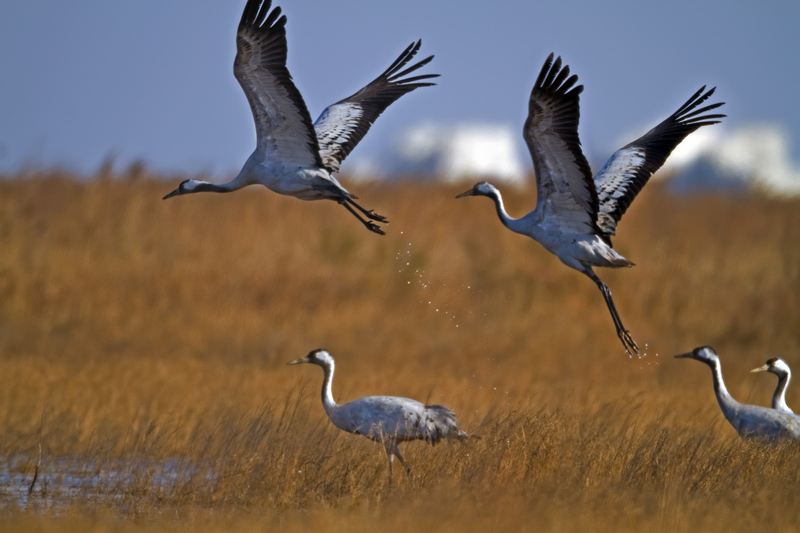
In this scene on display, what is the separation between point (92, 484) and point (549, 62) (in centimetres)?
423

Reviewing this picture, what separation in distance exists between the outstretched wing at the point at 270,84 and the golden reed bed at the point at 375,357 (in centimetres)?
187

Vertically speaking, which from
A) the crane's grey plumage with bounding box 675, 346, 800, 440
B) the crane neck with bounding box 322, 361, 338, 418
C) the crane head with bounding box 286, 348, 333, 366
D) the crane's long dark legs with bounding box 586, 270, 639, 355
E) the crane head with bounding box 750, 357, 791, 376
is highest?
the crane's long dark legs with bounding box 586, 270, 639, 355

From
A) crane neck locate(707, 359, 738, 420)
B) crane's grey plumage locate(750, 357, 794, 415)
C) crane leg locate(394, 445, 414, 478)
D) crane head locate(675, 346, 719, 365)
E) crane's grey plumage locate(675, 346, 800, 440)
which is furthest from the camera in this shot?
crane head locate(675, 346, 719, 365)

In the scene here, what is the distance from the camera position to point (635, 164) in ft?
29.7

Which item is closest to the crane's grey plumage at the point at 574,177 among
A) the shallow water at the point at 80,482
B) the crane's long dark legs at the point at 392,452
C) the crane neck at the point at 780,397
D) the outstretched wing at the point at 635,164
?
the outstretched wing at the point at 635,164

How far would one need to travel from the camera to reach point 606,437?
8086 millimetres

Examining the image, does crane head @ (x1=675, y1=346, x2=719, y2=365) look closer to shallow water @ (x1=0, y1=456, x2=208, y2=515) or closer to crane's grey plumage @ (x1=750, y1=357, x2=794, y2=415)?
crane's grey plumage @ (x1=750, y1=357, x2=794, y2=415)

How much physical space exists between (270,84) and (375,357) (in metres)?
5.54

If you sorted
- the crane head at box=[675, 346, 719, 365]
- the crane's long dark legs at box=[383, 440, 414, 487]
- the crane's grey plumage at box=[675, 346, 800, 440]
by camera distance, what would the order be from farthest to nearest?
the crane head at box=[675, 346, 719, 365]
the crane's grey plumage at box=[675, 346, 800, 440]
the crane's long dark legs at box=[383, 440, 414, 487]

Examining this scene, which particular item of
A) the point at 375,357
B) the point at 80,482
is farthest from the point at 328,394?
the point at 375,357

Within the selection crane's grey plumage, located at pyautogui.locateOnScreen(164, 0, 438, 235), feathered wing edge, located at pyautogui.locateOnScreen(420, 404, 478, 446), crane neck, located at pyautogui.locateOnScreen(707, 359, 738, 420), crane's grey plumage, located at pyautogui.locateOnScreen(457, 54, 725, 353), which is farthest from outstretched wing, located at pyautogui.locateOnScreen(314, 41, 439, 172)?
crane neck, located at pyautogui.locateOnScreen(707, 359, 738, 420)

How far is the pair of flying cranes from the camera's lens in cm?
762

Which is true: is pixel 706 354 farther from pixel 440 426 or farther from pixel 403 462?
pixel 403 462

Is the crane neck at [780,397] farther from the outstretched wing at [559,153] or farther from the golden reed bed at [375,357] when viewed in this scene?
the outstretched wing at [559,153]
